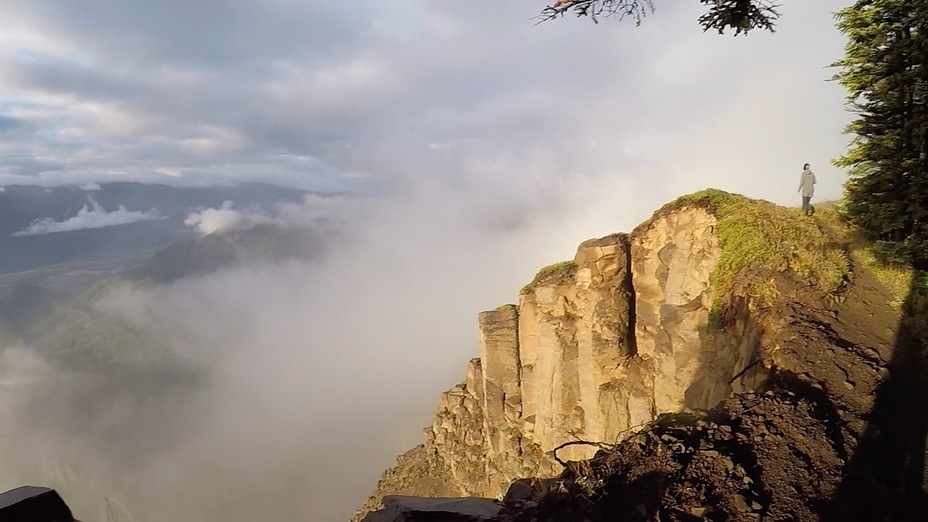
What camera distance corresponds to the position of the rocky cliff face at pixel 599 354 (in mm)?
18891

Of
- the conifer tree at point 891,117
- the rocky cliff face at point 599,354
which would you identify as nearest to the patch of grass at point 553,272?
the rocky cliff face at point 599,354

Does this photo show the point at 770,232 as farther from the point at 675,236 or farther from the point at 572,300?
the point at 572,300

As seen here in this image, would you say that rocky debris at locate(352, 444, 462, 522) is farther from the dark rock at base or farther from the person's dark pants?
the dark rock at base

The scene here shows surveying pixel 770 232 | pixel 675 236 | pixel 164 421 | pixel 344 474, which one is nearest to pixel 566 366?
pixel 675 236

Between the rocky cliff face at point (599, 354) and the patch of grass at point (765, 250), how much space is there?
0.75 meters

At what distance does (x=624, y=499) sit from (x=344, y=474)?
111 meters

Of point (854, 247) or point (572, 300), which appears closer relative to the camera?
point (854, 247)

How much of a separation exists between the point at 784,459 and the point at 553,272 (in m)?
22.7

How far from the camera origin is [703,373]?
54.7 ft

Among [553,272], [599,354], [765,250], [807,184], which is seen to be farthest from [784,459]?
[553,272]

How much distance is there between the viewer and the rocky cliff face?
18.9m

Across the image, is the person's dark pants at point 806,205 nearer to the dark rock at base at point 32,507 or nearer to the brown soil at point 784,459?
the brown soil at point 784,459

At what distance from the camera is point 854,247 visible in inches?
623

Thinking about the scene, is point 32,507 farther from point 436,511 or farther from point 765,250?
point 765,250
